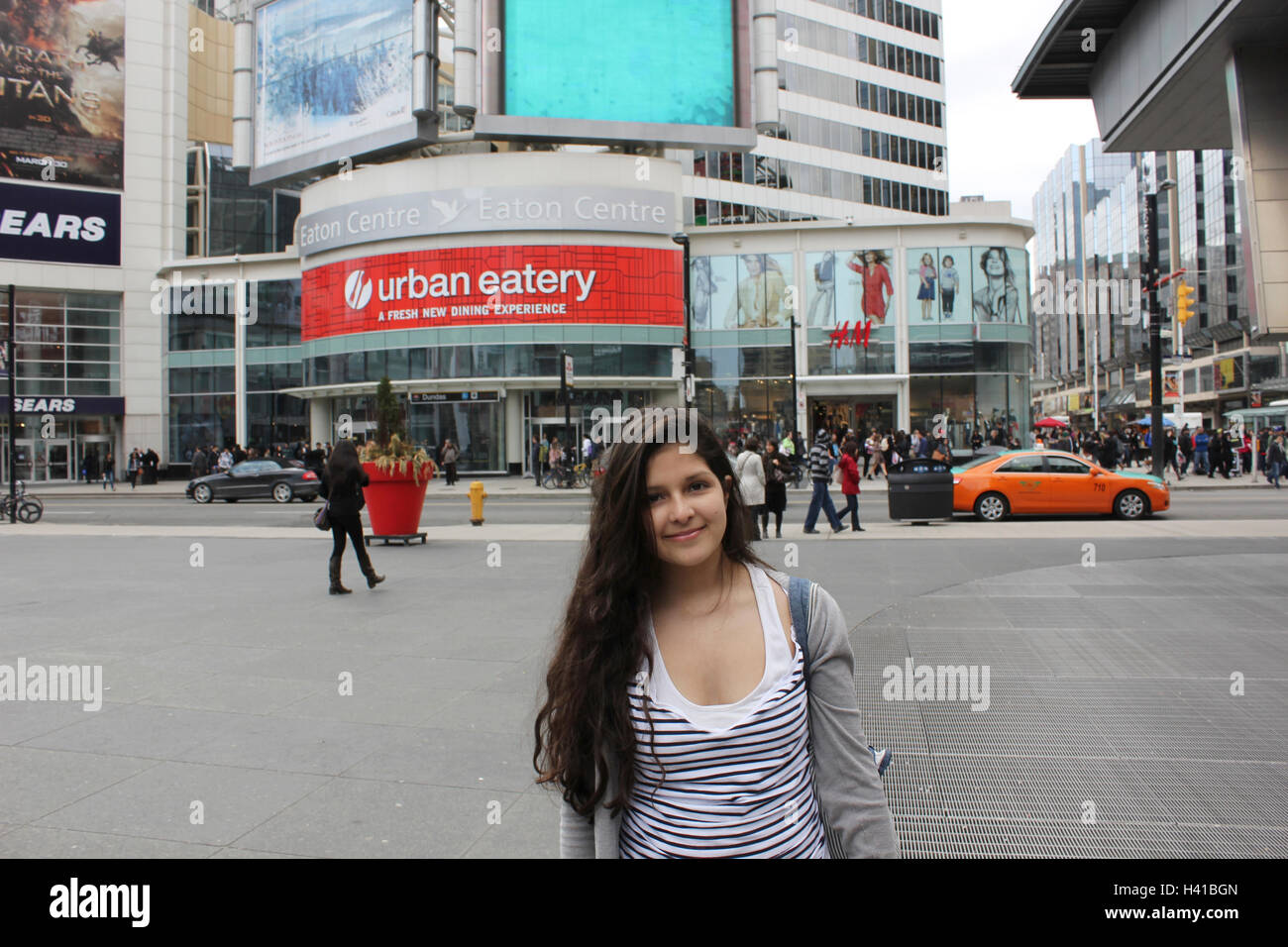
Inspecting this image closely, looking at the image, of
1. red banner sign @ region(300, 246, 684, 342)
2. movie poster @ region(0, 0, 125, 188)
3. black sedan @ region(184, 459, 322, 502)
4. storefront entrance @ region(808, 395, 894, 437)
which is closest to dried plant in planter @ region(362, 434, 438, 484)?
black sedan @ region(184, 459, 322, 502)

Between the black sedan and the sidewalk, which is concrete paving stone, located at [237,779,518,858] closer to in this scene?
the sidewalk

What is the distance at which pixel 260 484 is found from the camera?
3009 centimetres

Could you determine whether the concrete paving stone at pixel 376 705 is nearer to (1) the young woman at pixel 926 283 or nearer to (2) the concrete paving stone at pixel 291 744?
(2) the concrete paving stone at pixel 291 744

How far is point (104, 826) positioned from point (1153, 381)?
87.4 ft

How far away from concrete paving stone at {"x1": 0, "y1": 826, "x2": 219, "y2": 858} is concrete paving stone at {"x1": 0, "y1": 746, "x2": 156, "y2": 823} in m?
0.23

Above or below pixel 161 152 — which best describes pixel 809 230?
below

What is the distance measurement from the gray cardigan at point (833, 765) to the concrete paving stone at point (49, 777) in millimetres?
3319

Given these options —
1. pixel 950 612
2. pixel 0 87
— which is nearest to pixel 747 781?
pixel 950 612

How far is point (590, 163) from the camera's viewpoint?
41.3 meters

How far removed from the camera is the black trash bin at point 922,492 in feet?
57.8

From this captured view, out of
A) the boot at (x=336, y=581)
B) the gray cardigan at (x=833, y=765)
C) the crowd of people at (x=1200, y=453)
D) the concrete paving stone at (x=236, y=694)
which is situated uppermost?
the crowd of people at (x=1200, y=453)

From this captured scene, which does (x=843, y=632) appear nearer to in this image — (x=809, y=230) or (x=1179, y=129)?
(x=1179, y=129)

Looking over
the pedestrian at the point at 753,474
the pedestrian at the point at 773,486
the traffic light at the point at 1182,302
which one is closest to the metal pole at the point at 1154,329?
the traffic light at the point at 1182,302

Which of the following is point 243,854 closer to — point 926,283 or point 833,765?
point 833,765
